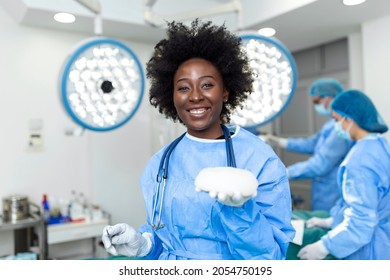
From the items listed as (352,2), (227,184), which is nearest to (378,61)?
(352,2)

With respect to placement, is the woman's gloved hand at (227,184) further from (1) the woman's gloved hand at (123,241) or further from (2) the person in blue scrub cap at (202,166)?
(1) the woman's gloved hand at (123,241)

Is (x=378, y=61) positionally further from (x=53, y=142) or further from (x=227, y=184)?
(x=53, y=142)

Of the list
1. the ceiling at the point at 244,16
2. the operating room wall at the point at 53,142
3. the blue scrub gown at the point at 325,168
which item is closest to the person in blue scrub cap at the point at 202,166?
the ceiling at the point at 244,16

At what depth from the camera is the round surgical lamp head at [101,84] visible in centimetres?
137

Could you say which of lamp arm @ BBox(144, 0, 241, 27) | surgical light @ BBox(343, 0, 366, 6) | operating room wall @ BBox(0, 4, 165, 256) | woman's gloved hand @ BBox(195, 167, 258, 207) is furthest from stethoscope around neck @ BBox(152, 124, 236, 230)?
operating room wall @ BBox(0, 4, 165, 256)

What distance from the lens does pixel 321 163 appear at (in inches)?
88.4

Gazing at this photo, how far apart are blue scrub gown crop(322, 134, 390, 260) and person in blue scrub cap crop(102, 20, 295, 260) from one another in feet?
1.93

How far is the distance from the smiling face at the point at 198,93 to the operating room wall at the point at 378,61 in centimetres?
134

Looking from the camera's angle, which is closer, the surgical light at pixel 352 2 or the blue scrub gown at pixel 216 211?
the blue scrub gown at pixel 216 211

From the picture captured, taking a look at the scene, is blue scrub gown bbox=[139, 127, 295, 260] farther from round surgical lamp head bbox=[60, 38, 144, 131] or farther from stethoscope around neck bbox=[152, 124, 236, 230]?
round surgical lamp head bbox=[60, 38, 144, 131]

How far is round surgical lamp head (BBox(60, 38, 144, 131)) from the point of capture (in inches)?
53.9

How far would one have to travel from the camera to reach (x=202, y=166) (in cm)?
89

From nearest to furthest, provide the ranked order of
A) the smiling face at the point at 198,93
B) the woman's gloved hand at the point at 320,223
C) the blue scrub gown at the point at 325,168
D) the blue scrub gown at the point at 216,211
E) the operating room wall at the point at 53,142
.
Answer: the blue scrub gown at the point at 216,211, the smiling face at the point at 198,93, the woman's gloved hand at the point at 320,223, the blue scrub gown at the point at 325,168, the operating room wall at the point at 53,142

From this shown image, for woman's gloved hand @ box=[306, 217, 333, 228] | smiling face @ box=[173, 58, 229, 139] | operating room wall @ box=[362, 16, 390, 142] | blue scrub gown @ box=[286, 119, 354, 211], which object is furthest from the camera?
blue scrub gown @ box=[286, 119, 354, 211]
